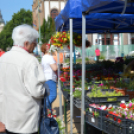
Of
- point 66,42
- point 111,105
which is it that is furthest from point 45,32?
point 111,105

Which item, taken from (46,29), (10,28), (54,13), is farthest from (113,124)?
(10,28)

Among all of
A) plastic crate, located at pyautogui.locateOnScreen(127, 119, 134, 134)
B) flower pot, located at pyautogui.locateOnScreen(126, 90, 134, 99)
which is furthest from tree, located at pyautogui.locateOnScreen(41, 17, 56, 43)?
plastic crate, located at pyautogui.locateOnScreen(127, 119, 134, 134)

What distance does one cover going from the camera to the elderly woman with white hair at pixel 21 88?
160 cm

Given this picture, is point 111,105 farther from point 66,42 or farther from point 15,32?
point 66,42

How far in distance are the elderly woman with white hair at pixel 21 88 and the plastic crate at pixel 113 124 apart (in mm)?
918

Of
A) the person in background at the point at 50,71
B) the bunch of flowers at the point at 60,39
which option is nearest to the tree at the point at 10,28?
the bunch of flowers at the point at 60,39

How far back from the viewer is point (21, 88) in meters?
1.61

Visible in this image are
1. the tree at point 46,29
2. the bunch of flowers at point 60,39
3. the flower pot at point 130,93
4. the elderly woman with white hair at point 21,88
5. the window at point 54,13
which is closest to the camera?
the elderly woman with white hair at point 21,88

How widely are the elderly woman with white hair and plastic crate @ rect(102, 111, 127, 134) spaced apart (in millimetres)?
918

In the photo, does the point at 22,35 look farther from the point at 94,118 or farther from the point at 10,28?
the point at 10,28

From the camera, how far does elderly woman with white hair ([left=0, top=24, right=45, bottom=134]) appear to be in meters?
1.60

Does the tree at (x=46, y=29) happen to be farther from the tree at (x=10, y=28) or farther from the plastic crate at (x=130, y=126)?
the plastic crate at (x=130, y=126)

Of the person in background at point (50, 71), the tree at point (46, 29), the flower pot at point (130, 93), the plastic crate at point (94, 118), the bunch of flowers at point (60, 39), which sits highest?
the tree at point (46, 29)

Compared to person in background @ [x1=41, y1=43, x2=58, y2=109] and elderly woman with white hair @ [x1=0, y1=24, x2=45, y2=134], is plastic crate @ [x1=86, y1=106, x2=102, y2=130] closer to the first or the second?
elderly woman with white hair @ [x1=0, y1=24, x2=45, y2=134]
